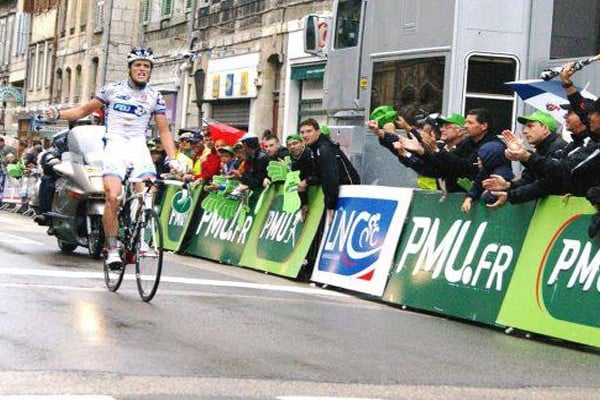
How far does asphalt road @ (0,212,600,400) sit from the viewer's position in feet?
23.8

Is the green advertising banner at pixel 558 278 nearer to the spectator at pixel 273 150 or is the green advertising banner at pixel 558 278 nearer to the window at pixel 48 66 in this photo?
the spectator at pixel 273 150

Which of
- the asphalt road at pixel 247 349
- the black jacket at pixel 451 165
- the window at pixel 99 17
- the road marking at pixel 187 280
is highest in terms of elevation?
the window at pixel 99 17

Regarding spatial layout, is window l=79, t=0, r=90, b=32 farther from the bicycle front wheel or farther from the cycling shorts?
the bicycle front wheel

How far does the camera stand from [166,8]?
4469 centimetres

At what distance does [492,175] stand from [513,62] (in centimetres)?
394

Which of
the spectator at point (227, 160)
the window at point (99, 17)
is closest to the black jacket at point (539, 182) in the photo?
the spectator at point (227, 160)

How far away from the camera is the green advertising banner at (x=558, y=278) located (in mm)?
10383

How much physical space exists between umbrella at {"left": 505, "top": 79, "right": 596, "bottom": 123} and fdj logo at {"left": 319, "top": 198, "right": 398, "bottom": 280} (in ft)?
6.09

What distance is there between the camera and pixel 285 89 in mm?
32594

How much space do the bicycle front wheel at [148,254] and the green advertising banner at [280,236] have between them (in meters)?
4.12

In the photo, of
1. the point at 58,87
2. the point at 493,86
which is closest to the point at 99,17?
the point at 58,87

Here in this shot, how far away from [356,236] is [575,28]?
3.18 metres

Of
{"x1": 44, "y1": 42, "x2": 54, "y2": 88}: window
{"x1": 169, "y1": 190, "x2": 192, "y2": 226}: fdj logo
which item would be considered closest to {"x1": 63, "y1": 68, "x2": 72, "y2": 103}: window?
{"x1": 44, "y1": 42, "x2": 54, "y2": 88}: window

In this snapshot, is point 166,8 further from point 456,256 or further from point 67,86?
point 456,256
